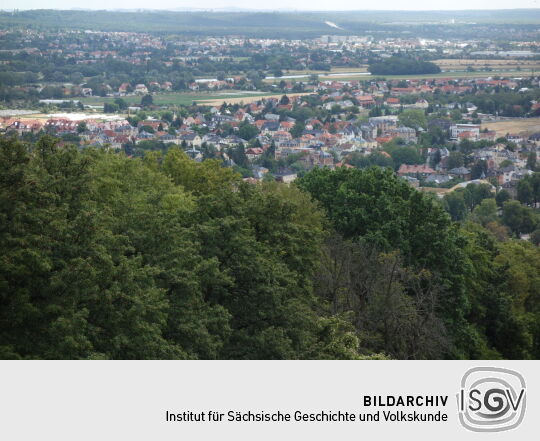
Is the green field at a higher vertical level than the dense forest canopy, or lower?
lower

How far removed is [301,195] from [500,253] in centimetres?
906

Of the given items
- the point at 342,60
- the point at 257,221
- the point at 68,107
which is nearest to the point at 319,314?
the point at 257,221

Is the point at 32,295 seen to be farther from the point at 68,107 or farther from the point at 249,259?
the point at 68,107

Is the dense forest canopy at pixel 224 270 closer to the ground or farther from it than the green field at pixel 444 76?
farther from it

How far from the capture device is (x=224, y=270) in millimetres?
13742

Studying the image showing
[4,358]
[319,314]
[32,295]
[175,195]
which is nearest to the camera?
[4,358]

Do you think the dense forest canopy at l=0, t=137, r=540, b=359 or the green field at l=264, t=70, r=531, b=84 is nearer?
the dense forest canopy at l=0, t=137, r=540, b=359

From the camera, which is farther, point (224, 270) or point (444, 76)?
point (444, 76)

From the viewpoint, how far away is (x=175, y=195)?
17812mm

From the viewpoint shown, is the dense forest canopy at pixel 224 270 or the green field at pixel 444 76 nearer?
the dense forest canopy at pixel 224 270

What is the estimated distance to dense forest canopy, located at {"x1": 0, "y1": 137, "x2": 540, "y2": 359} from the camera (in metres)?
10.6

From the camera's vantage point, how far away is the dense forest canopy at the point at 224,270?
1063 centimetres

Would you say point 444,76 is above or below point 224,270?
below
